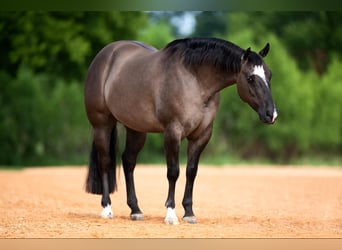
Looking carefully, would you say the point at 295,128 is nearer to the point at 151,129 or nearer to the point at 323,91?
the point at 323,91

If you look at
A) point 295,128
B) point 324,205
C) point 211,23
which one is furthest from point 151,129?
point 211,23

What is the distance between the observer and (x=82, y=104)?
1736 cm

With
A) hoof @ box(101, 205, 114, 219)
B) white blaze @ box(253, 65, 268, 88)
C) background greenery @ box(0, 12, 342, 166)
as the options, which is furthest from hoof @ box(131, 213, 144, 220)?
background greenery @ box(0, 12, 342, 166)

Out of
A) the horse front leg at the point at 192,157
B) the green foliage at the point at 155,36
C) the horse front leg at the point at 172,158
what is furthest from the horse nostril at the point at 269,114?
the green foliage at the point at 155,36

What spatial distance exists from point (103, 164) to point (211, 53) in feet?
5.21

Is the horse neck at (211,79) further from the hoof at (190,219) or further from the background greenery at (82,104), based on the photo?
the background greenery at (82,104)

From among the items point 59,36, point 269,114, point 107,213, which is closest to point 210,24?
point 59,36

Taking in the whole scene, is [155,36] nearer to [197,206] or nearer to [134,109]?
[197,206]

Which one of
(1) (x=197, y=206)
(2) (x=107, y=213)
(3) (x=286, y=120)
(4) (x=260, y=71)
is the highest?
(4) (x=260, y=71)

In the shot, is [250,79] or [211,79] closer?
[250,79]

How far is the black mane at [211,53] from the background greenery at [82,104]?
30.1 feet

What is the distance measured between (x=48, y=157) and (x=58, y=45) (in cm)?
248

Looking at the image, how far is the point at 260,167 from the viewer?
1697 centimetres

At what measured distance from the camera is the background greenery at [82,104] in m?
16.4
